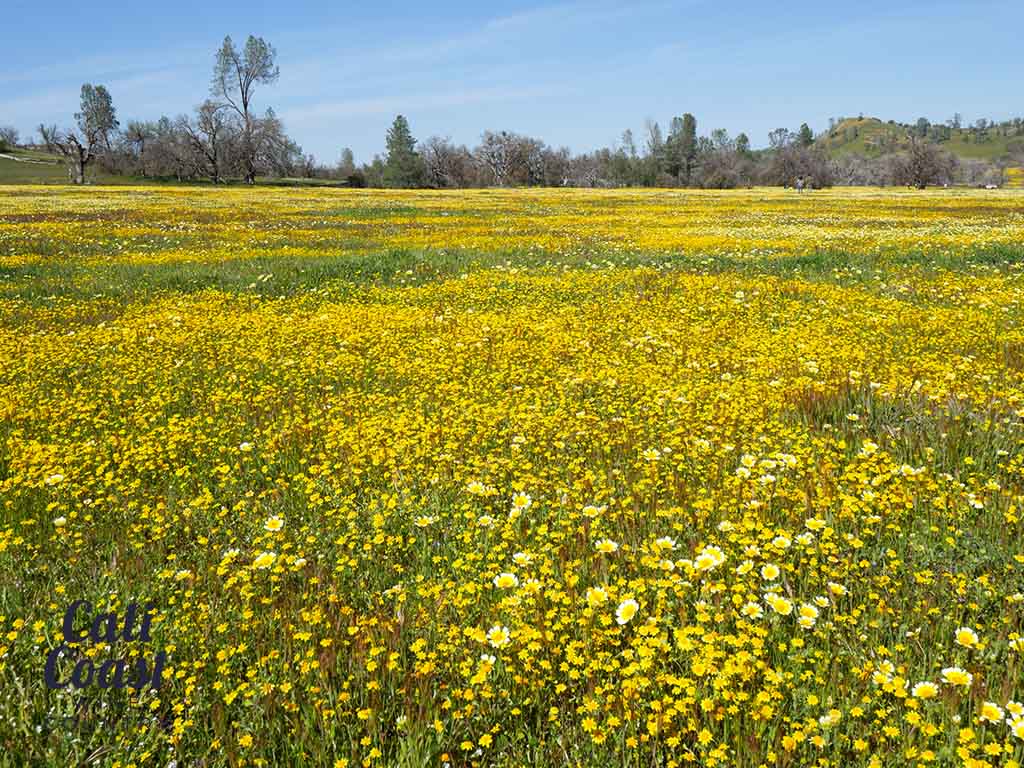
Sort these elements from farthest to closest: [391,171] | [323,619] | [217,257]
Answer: [391,171]
[217,257]
[323,619]

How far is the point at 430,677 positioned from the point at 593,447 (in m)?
2.84

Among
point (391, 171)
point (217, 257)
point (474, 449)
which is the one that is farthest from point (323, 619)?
point (391, 171)

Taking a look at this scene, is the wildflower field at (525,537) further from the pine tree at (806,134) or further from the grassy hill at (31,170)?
the pine tree at (806,134)

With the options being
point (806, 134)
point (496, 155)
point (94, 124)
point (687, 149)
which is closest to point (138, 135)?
point (94, 124)

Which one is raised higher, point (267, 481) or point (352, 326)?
point (352, 326)

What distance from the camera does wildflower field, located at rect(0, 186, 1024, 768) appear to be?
8.61ft

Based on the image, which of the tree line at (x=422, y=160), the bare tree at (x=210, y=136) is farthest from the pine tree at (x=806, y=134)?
the bare tree at (x=210, y=136)

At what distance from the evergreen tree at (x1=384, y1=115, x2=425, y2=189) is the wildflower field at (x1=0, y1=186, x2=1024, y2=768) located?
4065 inches

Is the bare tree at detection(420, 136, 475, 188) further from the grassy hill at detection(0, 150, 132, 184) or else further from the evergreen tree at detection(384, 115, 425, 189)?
the grassy hill at detection(0, 150, 132, 184)

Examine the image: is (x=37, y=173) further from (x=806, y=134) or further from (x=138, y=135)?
(x=806, y=134)

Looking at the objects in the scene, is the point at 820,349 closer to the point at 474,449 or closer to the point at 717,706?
the point at 474,449

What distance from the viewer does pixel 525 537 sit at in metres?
4.07

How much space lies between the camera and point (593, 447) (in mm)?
5414

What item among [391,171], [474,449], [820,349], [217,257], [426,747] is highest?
[391,171]
